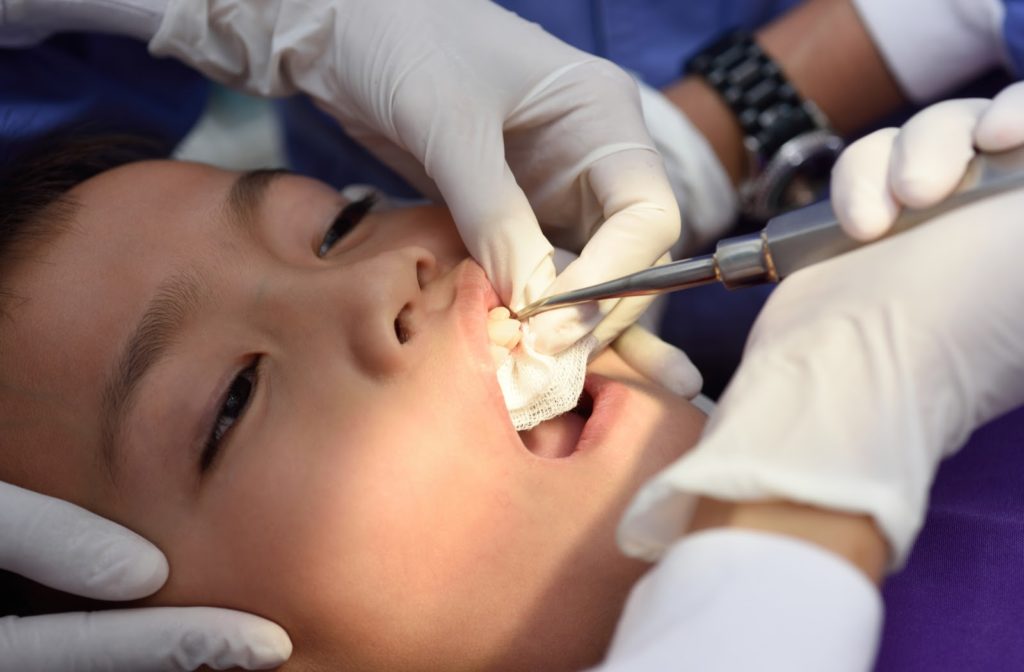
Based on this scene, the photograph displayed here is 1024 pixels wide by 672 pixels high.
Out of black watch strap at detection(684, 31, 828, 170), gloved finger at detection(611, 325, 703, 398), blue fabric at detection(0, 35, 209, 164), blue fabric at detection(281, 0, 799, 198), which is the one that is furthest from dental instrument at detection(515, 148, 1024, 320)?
blue fabric at detection(0, 35, 209, 164)

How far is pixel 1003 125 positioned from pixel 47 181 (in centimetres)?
118

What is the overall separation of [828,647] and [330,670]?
57cm

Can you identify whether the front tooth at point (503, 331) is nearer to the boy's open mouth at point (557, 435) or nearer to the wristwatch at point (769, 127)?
the boy's open mouth at point (557, 435)

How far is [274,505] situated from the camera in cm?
95

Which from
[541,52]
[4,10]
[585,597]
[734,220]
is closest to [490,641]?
[585,597]

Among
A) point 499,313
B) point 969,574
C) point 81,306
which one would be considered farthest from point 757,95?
point 81,306

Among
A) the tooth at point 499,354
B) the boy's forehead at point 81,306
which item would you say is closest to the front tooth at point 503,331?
the tooth at point 499,354

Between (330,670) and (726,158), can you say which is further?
(726,158)

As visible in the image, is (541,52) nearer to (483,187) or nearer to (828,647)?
(483,187)

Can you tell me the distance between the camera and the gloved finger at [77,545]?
0.98 meters

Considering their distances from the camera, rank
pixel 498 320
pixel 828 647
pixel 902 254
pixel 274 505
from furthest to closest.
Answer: pixel 498 320 → pixel 274 505 → pixel 902 254 → pixel 828 647

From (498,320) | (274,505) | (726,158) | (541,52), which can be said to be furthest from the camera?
(726,158)

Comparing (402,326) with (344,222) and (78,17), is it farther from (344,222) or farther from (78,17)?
(78,17)

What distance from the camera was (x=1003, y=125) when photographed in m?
0.81
